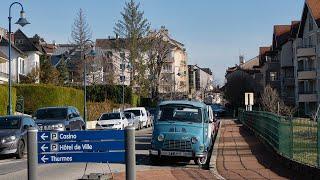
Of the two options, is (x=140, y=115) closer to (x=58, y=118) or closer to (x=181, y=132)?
(x=58, y=118)

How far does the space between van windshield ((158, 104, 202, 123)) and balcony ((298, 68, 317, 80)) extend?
5528 centimetres

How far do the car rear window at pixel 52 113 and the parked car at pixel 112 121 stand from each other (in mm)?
10883

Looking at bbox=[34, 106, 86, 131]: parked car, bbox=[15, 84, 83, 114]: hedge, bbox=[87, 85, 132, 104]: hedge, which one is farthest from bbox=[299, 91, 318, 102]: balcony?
bbox=[34, 106, 86, 131]: parked car

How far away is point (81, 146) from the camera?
9.64 meters

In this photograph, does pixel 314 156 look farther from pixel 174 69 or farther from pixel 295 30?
pixel 174 69

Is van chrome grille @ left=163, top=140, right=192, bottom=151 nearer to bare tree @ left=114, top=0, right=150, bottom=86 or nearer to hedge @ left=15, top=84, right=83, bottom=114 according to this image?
hedge @ left=15, top=84, right=83, bottom=114

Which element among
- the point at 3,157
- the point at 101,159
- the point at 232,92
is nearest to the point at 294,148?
the point at 101,159

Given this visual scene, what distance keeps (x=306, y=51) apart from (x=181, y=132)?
5638 centimetres

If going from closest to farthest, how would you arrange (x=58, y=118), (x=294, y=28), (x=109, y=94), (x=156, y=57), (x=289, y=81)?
(x=58, y=118) < (x=109, y=94) < (x=294, y=28) < (x=289, y=81) < (x=156, y=57)

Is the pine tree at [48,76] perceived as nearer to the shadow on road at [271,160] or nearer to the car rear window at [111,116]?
the car rear window at [111,116]

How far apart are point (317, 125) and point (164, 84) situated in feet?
298

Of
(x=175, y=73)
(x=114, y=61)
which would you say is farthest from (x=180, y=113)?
(x=175, y=73)

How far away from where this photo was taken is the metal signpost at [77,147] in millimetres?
9461

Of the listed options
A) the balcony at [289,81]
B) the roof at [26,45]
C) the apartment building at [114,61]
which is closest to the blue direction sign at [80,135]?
the apartment building at [114,61]
